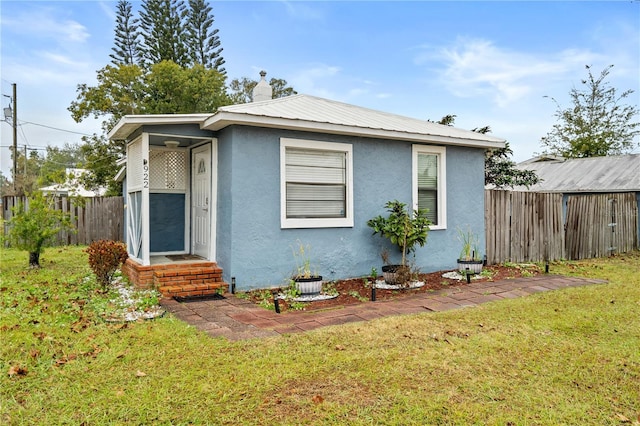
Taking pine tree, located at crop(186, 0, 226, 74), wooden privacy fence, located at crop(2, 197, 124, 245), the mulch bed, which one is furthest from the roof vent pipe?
pine tree, located at crop(186, 0, 226, 74)

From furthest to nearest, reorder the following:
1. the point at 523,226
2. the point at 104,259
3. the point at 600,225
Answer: the point at 600,225
the point at 523,226
the point at 104,259

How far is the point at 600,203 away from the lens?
38.4 ft

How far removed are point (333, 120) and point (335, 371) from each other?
473 centimetres

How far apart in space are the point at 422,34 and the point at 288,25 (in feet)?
12.0

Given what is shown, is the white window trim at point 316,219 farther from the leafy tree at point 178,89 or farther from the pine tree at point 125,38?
the pine tree at point 125,38

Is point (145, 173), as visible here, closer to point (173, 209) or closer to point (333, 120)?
point (173, 209)

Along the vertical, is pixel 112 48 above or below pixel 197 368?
above

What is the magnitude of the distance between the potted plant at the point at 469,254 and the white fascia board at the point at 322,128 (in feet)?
6.17

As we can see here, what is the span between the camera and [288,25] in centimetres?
1189

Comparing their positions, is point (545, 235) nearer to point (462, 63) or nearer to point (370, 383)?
point (462, 63)

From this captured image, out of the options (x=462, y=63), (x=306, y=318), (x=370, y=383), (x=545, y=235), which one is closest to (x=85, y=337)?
(x=306, y=318)

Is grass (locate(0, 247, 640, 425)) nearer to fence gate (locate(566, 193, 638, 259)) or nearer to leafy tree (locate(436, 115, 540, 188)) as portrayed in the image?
fence gate (locate(566, 193, 638, 259))

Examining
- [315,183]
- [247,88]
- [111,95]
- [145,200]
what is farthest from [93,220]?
[247,88]

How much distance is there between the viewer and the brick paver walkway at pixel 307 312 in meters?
4.67
